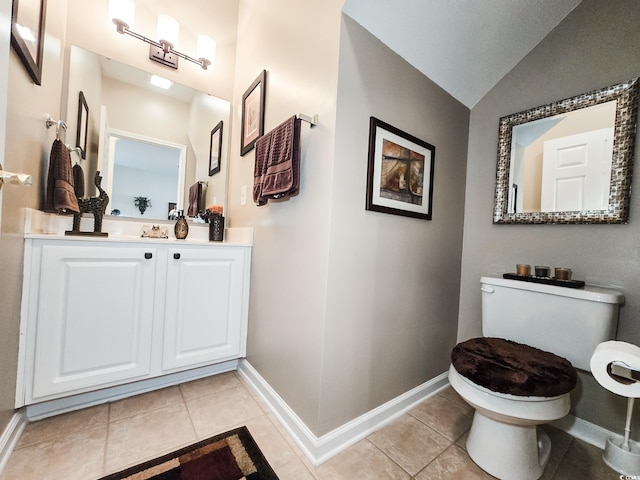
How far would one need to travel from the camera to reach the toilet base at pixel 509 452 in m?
1.00

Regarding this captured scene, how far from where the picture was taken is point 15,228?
3.34 ft

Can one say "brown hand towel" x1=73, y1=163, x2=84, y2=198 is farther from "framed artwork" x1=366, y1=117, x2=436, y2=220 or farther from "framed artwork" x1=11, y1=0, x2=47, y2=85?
"framed artwork" x1=366, y1=117, x2=436, y2=220

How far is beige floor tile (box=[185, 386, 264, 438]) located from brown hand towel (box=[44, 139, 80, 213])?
116cm

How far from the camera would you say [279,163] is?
1.22m

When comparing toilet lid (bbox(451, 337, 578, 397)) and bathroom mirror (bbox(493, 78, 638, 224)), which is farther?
bathroom mirror (bbox(493, 78, 638, 224))

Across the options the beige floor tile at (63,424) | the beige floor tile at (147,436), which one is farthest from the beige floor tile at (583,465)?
the beige floor tile at (63,424)

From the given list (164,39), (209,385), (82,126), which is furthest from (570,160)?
(82,126)

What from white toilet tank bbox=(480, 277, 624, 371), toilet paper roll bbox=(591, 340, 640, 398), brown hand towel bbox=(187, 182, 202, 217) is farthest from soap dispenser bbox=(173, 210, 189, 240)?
→ toilet paper roll bbox=(591, 340, 640, 398)

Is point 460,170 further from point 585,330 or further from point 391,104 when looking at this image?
point 585,330

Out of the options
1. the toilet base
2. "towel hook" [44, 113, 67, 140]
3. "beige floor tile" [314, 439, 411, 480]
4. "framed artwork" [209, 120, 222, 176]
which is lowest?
"beige floor tile" [314, 439, 411, 480]

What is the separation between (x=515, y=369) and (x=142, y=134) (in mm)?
2324

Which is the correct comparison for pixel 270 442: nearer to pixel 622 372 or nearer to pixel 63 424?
pixel 63 424

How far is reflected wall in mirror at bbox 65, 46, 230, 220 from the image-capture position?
5.07 feet

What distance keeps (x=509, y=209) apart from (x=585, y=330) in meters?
0.71
